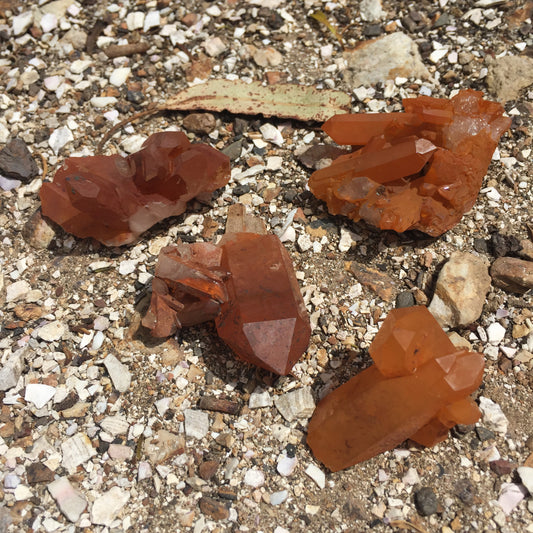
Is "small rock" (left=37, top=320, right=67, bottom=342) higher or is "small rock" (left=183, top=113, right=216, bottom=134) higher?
"small rock" (left=183, top=113, right=216, bottom=134)

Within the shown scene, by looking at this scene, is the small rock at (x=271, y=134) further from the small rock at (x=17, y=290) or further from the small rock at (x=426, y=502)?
the small rock at (x=426, y=502)

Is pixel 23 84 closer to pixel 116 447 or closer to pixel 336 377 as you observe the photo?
pixel 116 447

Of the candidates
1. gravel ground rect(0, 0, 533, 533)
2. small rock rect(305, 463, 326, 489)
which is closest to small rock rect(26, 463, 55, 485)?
gravel ground rect(0, 0, 533, 533)

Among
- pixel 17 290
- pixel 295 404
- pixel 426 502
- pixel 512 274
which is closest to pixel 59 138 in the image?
pixel 17 290

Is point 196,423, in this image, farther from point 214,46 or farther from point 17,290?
point 214,46

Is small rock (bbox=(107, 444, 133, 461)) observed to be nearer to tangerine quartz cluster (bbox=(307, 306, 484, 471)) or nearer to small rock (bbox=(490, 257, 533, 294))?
tangerine quartz cluster (bbox=(307, 306, 484, 471))
